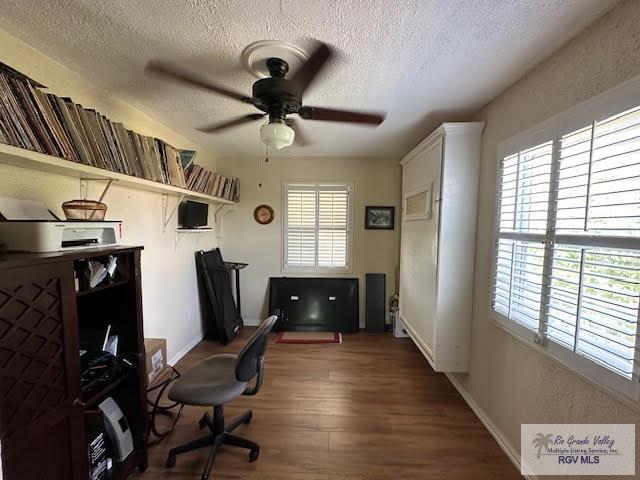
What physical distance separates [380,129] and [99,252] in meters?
2.31

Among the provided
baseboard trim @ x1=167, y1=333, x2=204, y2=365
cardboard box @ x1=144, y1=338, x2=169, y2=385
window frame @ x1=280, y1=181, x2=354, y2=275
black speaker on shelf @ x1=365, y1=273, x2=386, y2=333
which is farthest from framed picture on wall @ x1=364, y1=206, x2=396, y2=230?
cardboard box @ x1=144, y1=338, x2=169, y2=385

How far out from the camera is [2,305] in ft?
2.84

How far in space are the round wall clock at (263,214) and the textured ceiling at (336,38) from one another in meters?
1.84

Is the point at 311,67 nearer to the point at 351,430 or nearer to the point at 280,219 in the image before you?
the point at 351,430

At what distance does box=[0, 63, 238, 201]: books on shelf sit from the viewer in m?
1.04

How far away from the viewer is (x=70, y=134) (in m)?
1.28

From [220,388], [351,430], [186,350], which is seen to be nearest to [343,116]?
[220,388]

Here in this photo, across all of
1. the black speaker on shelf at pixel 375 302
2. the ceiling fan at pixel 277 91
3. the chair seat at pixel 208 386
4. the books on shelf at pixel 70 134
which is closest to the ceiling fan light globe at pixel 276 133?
the ceiling fan at pixel 277 91

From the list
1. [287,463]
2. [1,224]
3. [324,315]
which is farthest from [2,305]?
[324,315]

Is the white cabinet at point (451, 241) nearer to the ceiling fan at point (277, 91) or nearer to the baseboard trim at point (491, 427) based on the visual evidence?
the baseboard trim at point (491, 427)

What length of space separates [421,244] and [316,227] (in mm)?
1552

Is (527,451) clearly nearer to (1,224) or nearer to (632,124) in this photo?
(632,124)

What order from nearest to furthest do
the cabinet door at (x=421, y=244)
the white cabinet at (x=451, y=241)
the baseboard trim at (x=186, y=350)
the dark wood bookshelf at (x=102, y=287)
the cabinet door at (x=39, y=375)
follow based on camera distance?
the cabinet door at (x=39, y=375), the dark wood bookshelf at (x=102, y=287), the white cabinet at (x=451, y=241), the cabinet door at (x=421, y=244), the baseboard trim at (x=186, y=350)

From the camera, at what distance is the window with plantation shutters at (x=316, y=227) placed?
366cm
